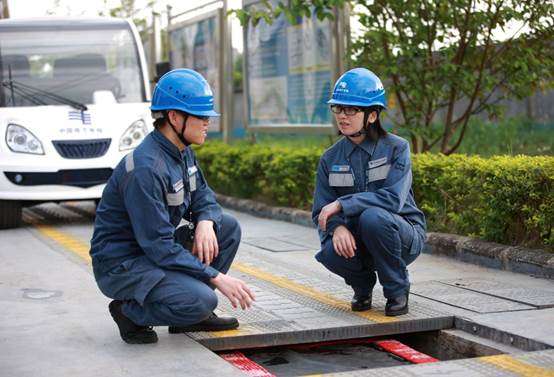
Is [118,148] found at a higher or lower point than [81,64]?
lower

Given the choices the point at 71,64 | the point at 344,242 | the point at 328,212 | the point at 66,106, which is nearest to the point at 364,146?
the point at 328,212

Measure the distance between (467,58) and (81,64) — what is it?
14.5ft

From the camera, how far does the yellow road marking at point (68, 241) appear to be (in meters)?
9.30

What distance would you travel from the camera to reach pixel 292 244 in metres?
9.80

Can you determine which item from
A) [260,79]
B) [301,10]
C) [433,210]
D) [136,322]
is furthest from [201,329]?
[260,79]

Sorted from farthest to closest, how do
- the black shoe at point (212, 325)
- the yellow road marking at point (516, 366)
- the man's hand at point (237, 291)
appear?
the black shoe at point (212, 325), the man's hand at point (237, 291), the yellow road marking at point (516, 366)

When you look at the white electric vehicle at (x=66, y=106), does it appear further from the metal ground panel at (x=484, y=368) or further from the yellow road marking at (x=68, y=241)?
the metal ground panel at (x=484, y=368)

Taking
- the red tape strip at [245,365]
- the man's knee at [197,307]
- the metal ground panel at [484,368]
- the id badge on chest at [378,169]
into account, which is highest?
the id badge on chest at [378,169]

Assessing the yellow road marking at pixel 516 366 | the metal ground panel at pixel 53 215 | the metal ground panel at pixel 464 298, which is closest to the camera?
the yellow road marking at pixel 516 366

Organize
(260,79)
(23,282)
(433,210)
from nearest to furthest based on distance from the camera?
(23,282) < (433,210) < (260,79)

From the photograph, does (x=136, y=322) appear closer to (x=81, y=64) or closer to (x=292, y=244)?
(x=292, y=244)

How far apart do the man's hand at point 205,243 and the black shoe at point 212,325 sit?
1.19 ft

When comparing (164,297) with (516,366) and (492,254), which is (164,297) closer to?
(516,366)

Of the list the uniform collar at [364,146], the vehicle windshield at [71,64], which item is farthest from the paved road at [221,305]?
the vehicle windshield at [71,64]
